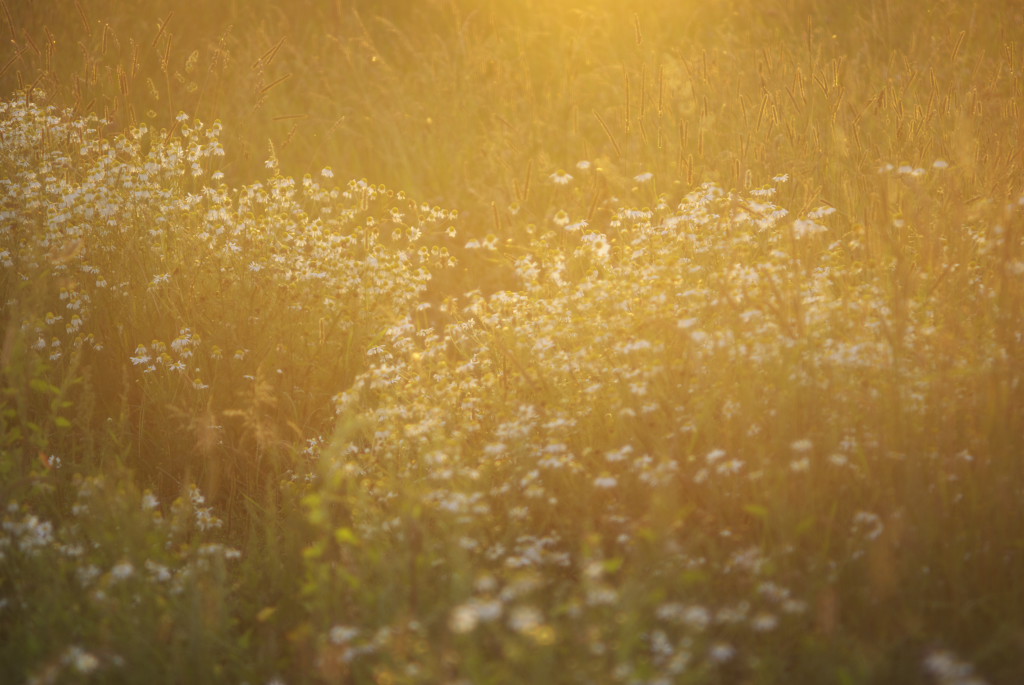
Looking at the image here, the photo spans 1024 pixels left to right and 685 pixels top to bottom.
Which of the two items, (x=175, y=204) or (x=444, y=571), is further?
(x=175, y=204)

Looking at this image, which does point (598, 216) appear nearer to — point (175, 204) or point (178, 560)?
point (175, 204)

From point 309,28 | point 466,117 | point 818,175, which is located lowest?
point 818,175

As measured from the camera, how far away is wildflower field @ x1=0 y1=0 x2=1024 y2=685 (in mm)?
2199

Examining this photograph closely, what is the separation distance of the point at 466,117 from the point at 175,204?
10.8 ft

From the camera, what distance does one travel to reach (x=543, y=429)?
3.23 m

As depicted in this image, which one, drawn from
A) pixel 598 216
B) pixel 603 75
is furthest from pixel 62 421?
pixel 603 75

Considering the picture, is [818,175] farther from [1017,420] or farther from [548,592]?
[548,592]

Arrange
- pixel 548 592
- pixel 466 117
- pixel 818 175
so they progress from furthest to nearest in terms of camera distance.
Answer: pixel 466 117 < pixel 818 175 < pixel 548 592

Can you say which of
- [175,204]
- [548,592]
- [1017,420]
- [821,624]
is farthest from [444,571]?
[175,204]

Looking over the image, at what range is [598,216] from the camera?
5734 millimetres

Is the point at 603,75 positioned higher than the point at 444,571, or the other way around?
the point at 603,75

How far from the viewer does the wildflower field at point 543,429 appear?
7.22 ft

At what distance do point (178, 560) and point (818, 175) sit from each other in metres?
3.81

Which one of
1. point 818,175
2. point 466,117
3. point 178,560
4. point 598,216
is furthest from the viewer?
point 466,117
